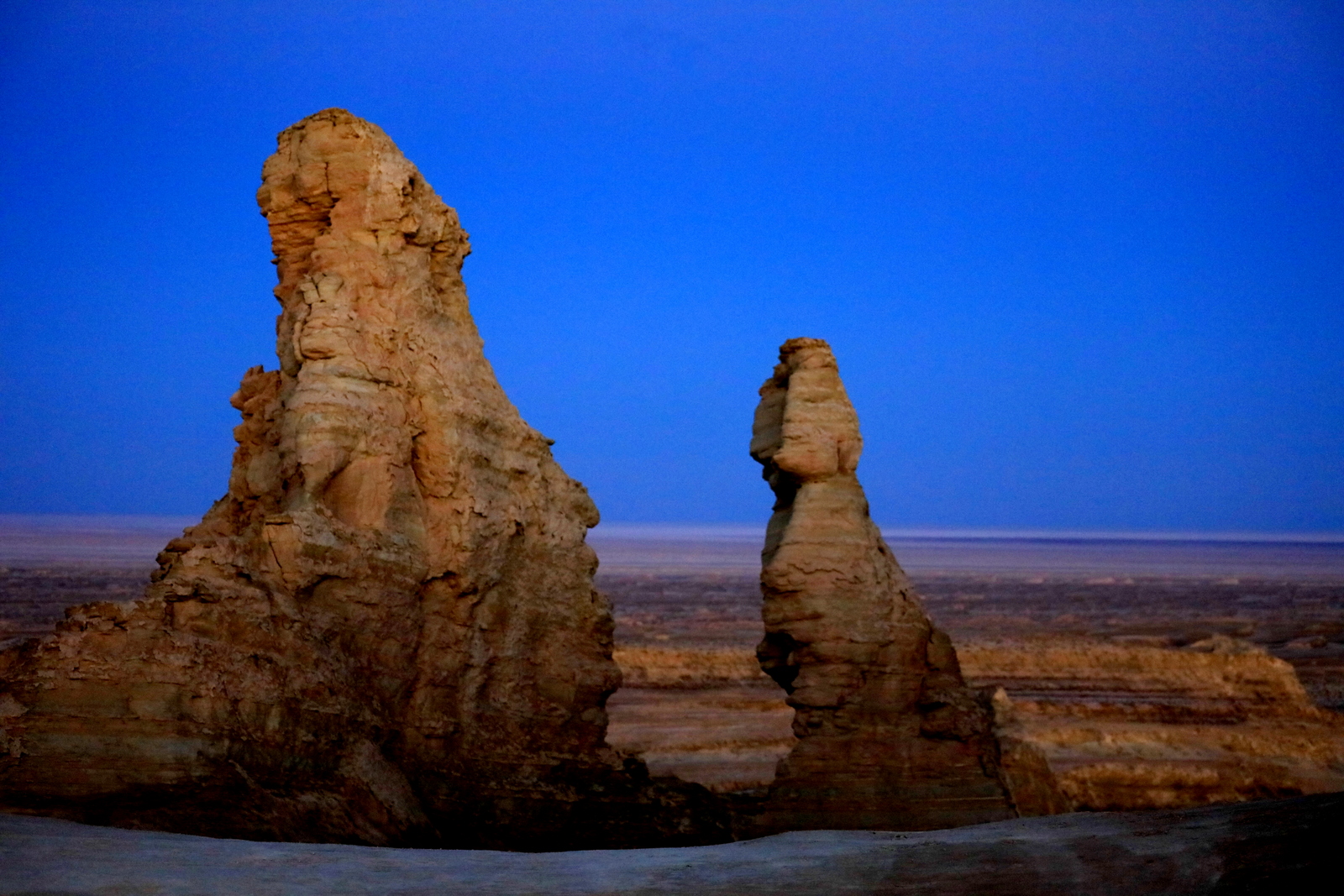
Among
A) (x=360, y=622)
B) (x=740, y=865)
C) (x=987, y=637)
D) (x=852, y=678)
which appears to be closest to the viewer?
(x=740, y=865)

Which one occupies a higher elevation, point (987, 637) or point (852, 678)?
point (852, 678)

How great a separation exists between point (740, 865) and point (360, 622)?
13.6 ft

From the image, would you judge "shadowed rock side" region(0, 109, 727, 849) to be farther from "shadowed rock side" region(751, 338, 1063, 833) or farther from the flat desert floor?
the flat desert floor

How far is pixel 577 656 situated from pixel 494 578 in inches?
51.0

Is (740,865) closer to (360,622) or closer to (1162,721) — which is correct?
(360,622)

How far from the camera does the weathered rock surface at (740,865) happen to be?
841cm

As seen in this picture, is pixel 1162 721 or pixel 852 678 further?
pixel 1162 721

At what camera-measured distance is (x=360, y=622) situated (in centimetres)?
1198

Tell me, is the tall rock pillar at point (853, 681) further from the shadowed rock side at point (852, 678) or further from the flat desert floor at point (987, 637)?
the flat desert floor at point (987, 637)

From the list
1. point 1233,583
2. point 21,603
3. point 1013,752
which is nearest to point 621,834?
point 1013,752

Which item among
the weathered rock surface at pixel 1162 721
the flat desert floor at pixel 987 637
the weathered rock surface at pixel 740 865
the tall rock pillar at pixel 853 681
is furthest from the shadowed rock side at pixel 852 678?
the flat desert floor at pixel 987 637

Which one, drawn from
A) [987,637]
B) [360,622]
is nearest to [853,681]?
[360,622]

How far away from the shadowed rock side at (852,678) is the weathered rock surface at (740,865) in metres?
4.47

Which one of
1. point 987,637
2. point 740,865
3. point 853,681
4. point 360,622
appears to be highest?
point 360,622
